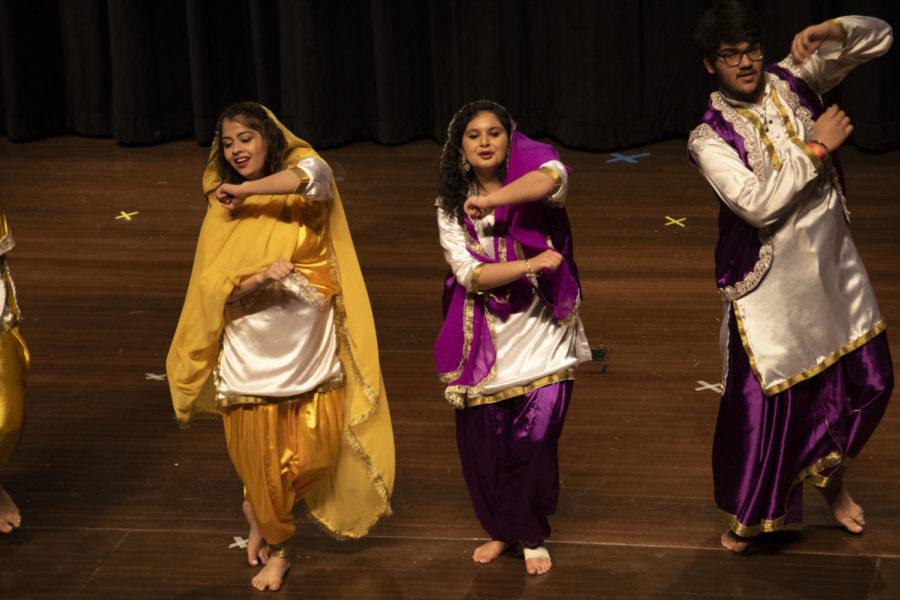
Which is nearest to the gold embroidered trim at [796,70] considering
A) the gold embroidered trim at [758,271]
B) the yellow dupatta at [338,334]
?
the gold embroidered trim at [758,271]

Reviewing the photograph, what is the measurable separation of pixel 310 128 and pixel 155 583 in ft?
14.4

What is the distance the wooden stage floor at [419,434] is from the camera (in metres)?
4.00

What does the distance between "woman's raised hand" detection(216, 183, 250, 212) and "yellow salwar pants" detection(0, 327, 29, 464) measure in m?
0.86

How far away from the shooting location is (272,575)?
4.02 metres

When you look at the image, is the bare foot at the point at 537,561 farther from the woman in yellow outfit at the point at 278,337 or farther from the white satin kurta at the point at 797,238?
the white satin kurta at the point at 797,238

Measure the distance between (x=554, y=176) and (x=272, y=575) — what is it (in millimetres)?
1338

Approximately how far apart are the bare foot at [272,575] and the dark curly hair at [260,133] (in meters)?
1.05

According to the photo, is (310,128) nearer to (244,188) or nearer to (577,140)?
(577,140)

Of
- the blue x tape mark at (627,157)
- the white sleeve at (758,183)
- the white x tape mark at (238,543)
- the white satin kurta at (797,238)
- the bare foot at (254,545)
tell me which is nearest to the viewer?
the white sleeve at (758,183)

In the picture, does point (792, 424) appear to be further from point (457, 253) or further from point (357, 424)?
point (357, 424)

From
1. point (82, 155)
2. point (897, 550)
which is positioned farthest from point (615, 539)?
point (82, 155)

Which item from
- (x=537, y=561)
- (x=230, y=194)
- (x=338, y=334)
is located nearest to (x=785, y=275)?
(x=537, y=561)

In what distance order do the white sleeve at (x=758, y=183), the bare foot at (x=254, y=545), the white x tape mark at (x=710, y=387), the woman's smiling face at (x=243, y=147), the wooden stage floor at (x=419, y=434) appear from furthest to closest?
the white x tape mark at (x=710, y=387) → the bare foot at (x=254, y=545) → the wooden stage floor at (x=419, y=434) → the woman's smiling face at (x=243, y=147) → the white sleeve at (x=758, y=183)

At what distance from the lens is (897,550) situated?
396cm
